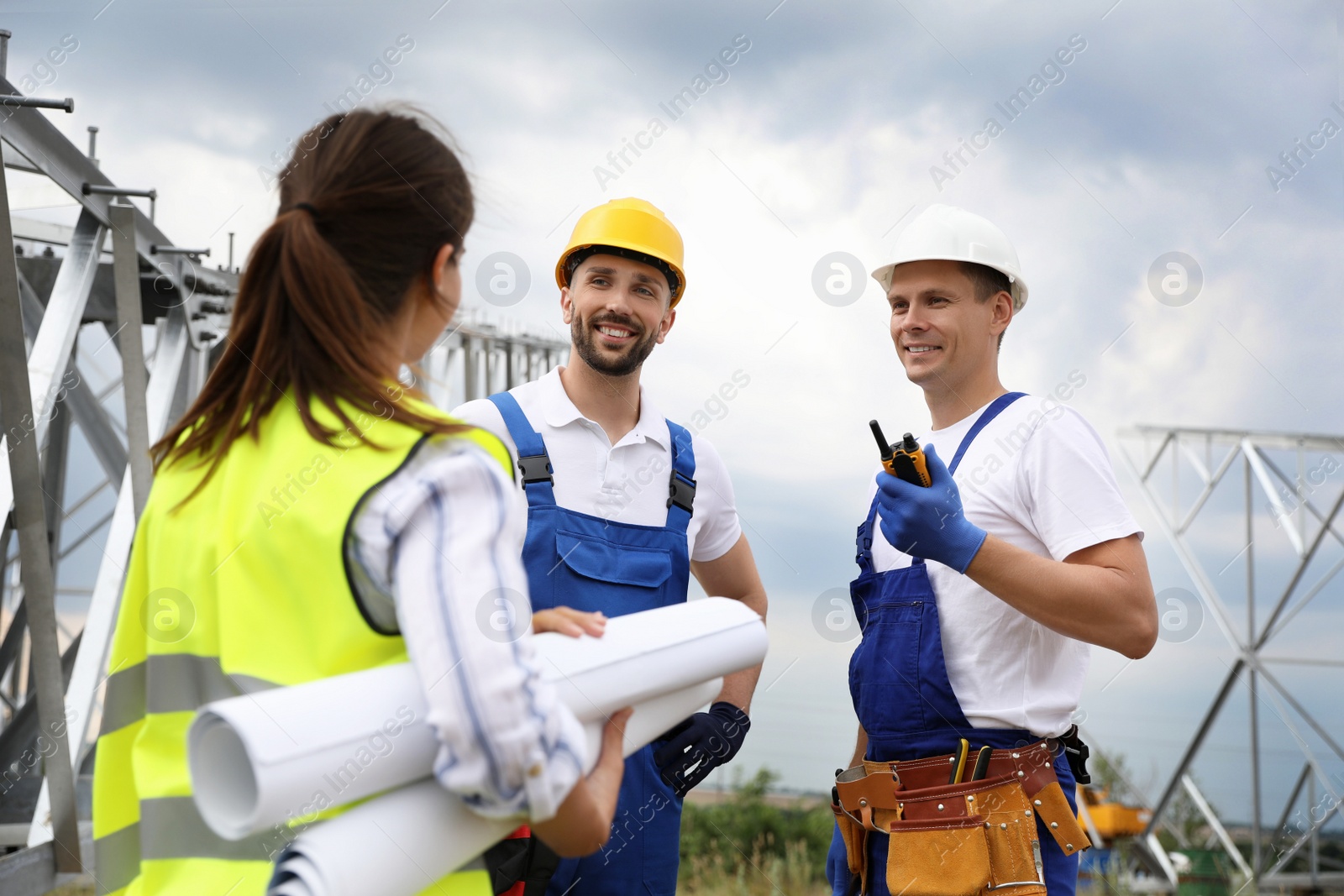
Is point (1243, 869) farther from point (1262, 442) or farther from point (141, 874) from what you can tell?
point (141, 874)

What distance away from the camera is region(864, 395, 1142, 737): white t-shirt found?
7.02ft

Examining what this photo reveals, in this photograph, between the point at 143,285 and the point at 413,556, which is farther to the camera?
the point at 143,285

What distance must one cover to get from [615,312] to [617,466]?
42cm

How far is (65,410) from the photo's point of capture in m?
5.05

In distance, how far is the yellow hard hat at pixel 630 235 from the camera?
2.75 metres

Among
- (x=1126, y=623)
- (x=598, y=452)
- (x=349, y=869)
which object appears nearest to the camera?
(x=349, y=869)

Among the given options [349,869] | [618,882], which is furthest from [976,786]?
[349,869]

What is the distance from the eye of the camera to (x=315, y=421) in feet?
4.00

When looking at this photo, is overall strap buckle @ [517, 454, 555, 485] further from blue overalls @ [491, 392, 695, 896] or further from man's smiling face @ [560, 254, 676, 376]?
man's smiling face @ [560, 254, 676, 376]

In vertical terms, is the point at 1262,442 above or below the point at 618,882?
above

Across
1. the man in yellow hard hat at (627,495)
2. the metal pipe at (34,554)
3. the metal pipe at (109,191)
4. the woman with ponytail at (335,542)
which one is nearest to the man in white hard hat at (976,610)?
the man in yellow hard hat at (627,495)

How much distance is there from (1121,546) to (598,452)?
4.14ft

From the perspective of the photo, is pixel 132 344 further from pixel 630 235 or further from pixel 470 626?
pixel 470 626

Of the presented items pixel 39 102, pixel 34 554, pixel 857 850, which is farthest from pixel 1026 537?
pixel 39 102
